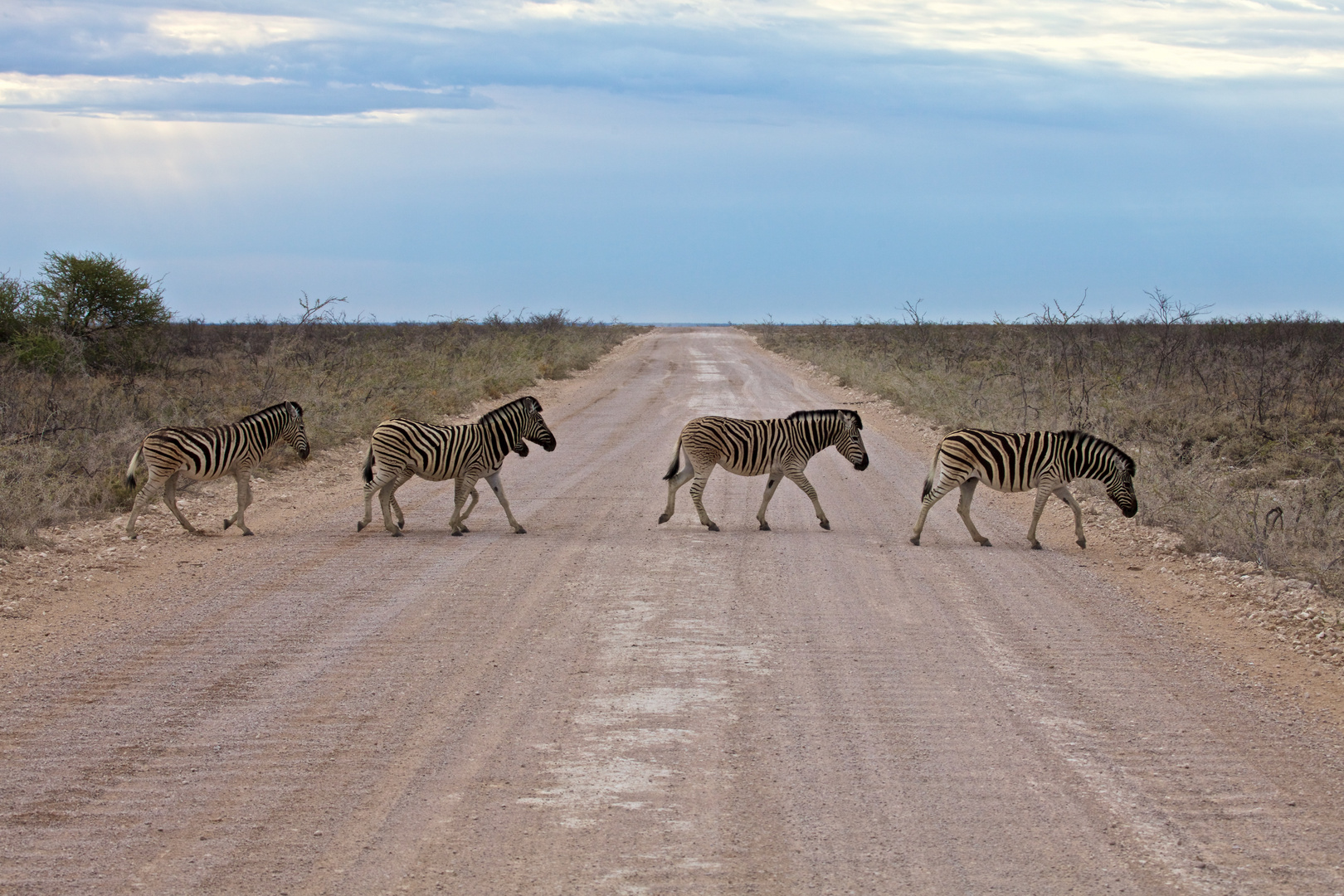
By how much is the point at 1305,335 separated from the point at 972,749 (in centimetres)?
3861

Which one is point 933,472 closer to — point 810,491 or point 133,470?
point 810,491

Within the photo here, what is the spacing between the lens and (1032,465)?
36.1 ft

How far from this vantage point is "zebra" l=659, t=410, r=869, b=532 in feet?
39.0

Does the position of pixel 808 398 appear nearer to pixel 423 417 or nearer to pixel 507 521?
pixel 423 417

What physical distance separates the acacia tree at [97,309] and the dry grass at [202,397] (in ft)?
3.46

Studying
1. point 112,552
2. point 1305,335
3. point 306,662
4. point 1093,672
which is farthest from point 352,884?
point 1305,335

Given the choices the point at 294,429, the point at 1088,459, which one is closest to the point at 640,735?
the point at 1088,459

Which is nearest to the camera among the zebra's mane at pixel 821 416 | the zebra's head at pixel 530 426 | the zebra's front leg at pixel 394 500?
the zebra's front leg at pixel 394 500

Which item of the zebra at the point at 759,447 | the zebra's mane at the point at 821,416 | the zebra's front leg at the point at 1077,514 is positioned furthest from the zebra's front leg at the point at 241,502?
the zebra's front leg at the point at 1077,514

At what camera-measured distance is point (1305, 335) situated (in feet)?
123

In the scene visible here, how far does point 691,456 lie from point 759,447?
773mm

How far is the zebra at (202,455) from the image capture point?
10828mm

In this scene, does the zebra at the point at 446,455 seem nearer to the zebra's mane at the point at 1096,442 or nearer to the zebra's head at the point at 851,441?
the zebra's head at the point at 851,441

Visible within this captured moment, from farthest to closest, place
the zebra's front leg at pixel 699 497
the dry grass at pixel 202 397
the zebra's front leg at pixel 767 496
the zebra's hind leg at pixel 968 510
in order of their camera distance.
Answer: the dry grass at pixel 202 397, the zebra's front leg at pixel 767 496, the zebra's front leg at pixel 699 497, the zebra's hind leg at pixel 968 510
